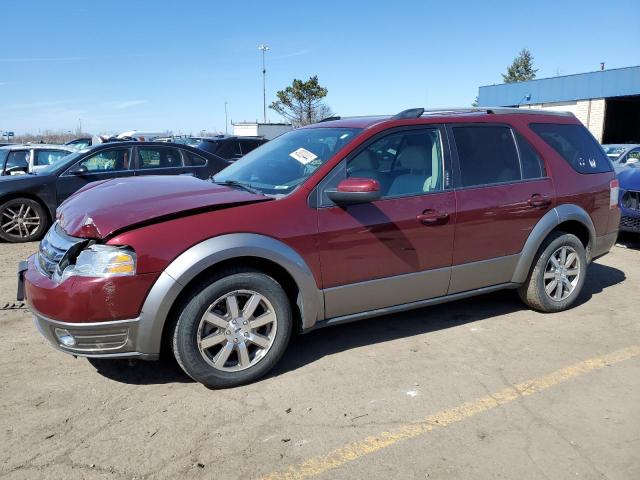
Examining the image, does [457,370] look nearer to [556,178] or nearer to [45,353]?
[556,178]

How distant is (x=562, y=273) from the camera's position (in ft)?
15.8

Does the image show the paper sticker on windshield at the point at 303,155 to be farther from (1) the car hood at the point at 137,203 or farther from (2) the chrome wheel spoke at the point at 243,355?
(2) the chrome wheel spoke at the point at 243,355

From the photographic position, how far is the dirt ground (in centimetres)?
261

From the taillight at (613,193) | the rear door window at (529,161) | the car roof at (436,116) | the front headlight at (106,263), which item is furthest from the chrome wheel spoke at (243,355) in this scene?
the taillight at (613,193)

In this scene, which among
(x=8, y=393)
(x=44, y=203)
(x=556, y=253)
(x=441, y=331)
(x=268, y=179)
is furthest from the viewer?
(x=44, y=203)

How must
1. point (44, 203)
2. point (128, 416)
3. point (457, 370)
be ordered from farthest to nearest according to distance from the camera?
point (44, 203), point (457, 370), point (128, 416)

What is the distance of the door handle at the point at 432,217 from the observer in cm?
383

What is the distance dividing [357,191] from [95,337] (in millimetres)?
1825

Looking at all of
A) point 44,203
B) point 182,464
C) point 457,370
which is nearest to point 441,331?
point 457,370

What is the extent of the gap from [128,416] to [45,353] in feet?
4.12

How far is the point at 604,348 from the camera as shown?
13.4 ft

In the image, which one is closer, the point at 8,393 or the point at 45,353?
the point at 8,393

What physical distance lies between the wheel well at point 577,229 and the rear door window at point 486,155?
740 mm

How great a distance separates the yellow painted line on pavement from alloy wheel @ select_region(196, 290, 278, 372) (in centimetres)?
92
